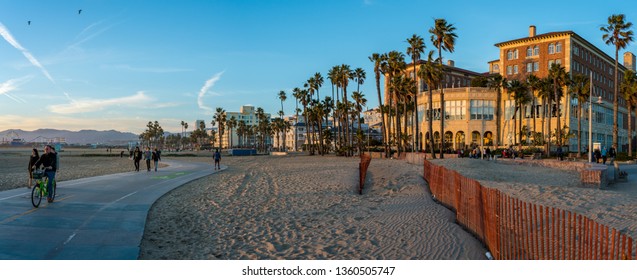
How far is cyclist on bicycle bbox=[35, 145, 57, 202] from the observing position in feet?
39.0

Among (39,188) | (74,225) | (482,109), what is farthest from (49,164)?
(482,109)

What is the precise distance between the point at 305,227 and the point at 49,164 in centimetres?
798

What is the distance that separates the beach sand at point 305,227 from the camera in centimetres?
769

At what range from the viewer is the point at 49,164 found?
12023mm

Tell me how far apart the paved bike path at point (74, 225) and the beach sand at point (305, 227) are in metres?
0.46

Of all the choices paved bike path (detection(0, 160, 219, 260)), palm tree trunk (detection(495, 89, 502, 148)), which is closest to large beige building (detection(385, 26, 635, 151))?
palm tree trunk (detection(495, 89, 502, 148))

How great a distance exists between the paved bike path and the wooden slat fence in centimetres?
629

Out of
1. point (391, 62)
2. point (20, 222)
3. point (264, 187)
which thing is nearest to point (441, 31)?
point (391, 62)

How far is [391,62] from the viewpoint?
53.9 m

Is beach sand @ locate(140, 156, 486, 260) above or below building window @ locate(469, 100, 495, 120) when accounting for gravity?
below

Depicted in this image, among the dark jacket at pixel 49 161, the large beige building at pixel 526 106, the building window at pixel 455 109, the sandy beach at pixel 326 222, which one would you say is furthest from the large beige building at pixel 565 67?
the dark jacket at pixel 49 161

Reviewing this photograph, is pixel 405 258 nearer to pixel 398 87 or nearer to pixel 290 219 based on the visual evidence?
pixel 290 219

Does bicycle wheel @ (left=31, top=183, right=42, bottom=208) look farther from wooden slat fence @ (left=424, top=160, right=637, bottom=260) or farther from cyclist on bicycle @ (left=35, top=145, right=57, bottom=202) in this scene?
wooden slat fence @ (left=424, top=160, right=637, bottom=260)

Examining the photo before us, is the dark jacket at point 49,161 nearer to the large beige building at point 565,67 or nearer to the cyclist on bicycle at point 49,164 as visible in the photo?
the cyclist on bicycle at point 49,164
